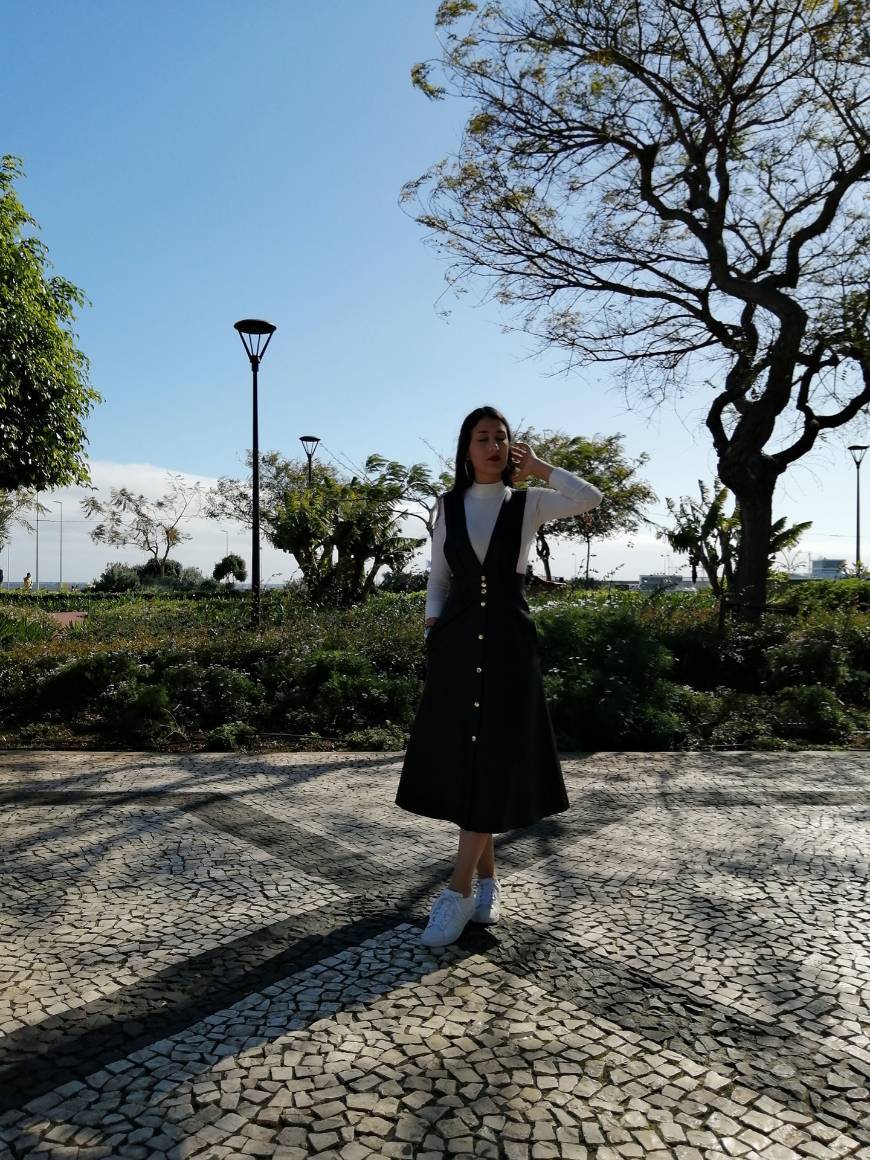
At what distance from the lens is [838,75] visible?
10594mm

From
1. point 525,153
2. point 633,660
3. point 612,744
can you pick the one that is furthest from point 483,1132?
point 525,153

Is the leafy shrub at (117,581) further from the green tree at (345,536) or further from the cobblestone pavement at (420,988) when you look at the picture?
the cobblestone pavement at (420,988)

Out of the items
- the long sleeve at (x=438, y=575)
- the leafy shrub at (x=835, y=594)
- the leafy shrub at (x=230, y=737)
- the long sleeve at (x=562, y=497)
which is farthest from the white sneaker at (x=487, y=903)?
the leafy shrub at (x=835, y=594)

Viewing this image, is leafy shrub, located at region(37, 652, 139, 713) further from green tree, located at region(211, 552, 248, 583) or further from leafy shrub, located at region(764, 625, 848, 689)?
green tree, located at region(211, 552, 248, 583)

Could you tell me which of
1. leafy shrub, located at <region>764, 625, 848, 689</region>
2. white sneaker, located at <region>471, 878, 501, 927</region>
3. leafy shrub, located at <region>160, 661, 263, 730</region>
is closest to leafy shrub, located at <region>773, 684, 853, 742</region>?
leafy shrub, located at <region>764, 625, 848, 689</region>

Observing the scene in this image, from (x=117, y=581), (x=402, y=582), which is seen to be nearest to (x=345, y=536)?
(x=402, y=582)

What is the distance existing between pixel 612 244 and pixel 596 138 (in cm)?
153

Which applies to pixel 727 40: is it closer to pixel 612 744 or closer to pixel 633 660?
pixel 633 660

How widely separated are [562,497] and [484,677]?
0.69 m

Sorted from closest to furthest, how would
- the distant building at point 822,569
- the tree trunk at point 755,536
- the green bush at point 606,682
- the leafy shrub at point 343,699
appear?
the green bush at point 606,682, the leafy shrub at point 343,699, the tree trunk at point 755,536, the distant building at point 822,569

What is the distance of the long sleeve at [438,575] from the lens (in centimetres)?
295

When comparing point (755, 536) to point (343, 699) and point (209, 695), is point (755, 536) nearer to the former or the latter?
point (343, 699)

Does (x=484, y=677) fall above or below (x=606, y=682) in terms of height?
above

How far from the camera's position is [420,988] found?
2479 mm
